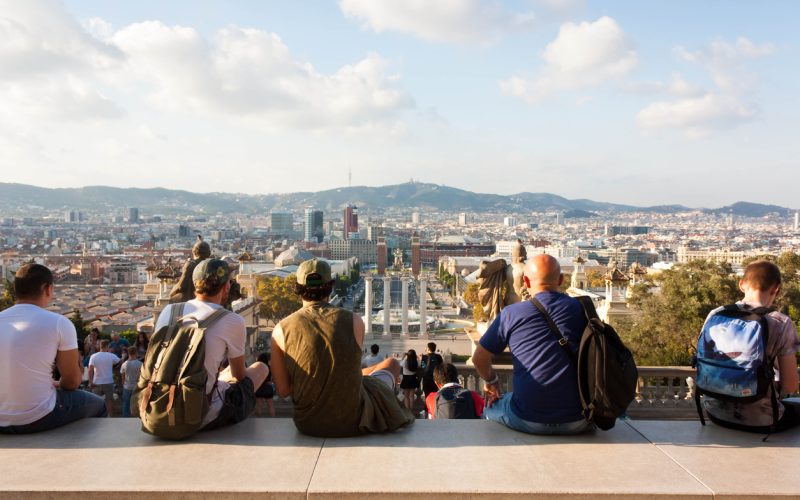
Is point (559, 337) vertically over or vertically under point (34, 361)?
over

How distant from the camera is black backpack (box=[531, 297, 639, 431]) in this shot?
11.5 feet

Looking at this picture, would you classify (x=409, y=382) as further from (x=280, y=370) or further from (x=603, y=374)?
(x=603, y=374)

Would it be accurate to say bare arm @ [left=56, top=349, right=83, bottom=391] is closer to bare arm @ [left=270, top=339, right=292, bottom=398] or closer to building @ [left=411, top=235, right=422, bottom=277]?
bare arm @ [left=270, top=339, right=292, bottom=398]

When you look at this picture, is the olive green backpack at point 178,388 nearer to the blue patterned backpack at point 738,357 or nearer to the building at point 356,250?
the blue patterned backpack at point 738,357

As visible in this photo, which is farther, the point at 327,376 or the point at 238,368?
the point at 238,368

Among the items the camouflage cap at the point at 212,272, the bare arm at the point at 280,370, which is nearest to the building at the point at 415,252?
the camouflage cap at the point at 212,272

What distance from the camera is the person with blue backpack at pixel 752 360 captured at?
3.71m

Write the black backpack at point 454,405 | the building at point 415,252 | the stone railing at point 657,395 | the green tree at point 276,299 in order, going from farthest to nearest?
1. the building at point 415,252
2. the green tree at point 276,299
3. the stone railing at point 657,395
4. the black backpack at point 454,405

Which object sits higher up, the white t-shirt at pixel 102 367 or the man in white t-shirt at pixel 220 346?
the man in white t-shirt at pixel 220 346

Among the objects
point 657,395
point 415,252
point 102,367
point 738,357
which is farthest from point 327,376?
point 415,252

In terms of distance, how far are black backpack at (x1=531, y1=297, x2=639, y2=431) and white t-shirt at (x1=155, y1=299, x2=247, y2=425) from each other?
6.47ft

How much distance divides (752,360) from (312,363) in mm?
2537

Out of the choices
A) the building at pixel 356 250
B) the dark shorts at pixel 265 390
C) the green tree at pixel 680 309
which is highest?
the dark shorts at pixel 265 390

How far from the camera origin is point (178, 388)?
3.55 metres
